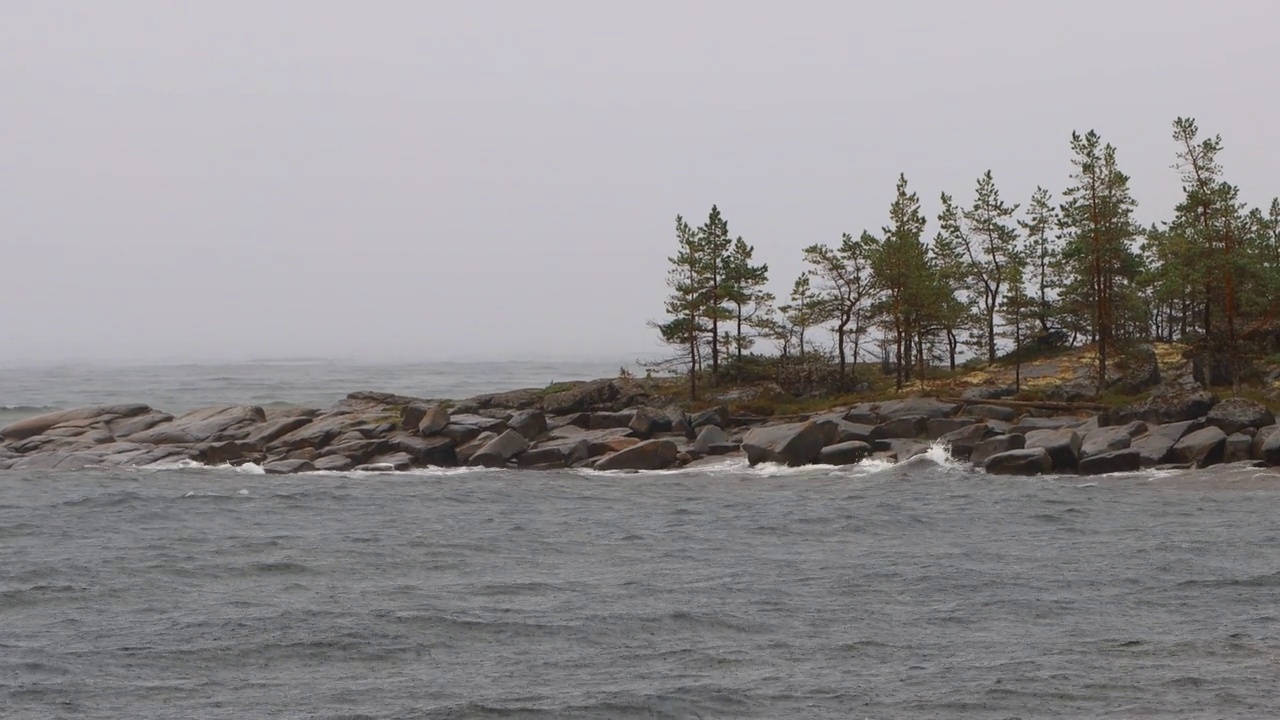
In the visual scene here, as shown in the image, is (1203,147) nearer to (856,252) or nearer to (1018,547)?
(856,252)

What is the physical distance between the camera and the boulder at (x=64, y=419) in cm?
6119

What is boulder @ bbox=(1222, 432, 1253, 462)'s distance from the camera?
141 ft

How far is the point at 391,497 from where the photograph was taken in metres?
43.4

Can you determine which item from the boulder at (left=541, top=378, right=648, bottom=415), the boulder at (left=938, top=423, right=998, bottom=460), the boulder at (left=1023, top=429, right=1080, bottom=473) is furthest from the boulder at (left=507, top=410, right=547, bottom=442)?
the boulder at (left=1023, top=429, right=1080, bottom=473)

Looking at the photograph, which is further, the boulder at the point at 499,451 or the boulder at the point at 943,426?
the boulder at the point at 499,451

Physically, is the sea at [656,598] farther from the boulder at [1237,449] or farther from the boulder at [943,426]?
the boulder at [943,426]

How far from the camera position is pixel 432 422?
177 ft

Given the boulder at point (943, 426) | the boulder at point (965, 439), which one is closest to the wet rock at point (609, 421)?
the boulder at point (943, 426)

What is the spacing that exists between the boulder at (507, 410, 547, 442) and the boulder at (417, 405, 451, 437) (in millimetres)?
2729

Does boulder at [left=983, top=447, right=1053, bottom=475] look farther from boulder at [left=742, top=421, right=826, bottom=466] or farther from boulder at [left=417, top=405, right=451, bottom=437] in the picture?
boulder at [left=417, top=405, right=451, bottom=437]

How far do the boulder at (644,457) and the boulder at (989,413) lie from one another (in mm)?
12406

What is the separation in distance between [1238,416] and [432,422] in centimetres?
3070

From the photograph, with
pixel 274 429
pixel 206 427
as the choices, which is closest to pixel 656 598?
pixel 274 429

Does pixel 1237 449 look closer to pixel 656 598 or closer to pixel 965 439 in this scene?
pixel 965 439
